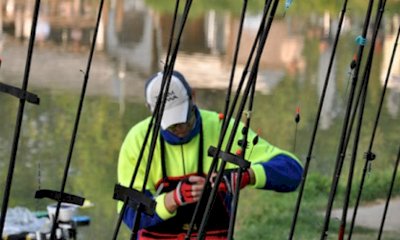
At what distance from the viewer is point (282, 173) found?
2898 mm

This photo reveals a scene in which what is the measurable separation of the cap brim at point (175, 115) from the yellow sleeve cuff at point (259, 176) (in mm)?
233

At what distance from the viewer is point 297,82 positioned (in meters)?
10.2

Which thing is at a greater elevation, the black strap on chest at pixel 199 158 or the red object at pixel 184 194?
the black strap on chest at pixel 199 158

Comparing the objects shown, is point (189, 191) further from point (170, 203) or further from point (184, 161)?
point (184, 161)

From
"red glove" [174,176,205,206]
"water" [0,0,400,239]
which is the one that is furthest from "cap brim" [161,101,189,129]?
"water" [0,0,400,239]

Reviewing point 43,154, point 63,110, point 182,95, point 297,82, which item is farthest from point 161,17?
point 182,95

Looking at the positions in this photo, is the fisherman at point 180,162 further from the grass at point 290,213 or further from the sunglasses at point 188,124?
the grass at point 290,213

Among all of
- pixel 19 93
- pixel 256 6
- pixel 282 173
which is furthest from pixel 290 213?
pixel 256 6

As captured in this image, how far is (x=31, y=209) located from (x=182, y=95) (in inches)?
119

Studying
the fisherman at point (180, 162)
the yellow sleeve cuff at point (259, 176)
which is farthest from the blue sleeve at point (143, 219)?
the yellow sleeve cuff at point (259, 176)

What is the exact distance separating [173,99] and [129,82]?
744 cm

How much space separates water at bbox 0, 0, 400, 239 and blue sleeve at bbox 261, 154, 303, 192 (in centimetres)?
37

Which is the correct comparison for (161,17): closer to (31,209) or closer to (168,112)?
(31,209)

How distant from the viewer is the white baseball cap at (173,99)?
2.78 metres
